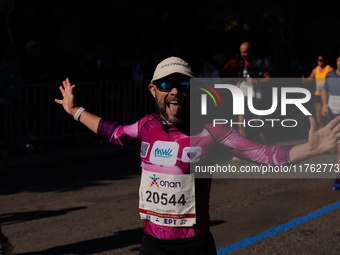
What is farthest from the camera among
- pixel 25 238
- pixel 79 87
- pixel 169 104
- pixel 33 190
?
pixel 79 87

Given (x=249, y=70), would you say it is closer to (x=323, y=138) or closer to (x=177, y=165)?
(x=177, y=165)

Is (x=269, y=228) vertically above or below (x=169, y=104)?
below

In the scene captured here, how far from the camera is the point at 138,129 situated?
4785 mm

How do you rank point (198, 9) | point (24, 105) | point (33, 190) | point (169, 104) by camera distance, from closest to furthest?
point (169, 104)
point (33, 190)
point (24, 105)
point (198, 9)

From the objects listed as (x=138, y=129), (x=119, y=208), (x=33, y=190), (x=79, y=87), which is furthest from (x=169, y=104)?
(x=79, y=87)

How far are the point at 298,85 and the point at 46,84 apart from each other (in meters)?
13.9

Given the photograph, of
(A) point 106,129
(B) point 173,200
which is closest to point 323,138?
(B) point 173,200

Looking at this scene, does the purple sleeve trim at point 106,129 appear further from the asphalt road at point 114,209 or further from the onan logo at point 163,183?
the asphalt road at point 114,209

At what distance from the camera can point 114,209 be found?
9.07 m

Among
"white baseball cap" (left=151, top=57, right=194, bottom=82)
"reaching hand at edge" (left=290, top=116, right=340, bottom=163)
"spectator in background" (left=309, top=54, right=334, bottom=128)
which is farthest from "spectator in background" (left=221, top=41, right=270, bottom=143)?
"reaching hand at edge" (left=290, top=116, right=340, bottom=163)

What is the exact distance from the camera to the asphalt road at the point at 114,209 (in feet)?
24.8

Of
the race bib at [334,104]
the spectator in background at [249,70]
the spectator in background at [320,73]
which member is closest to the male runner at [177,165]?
the race bib at [334,104]

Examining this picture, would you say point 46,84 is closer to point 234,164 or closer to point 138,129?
point 234,164

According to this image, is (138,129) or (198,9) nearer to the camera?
(138,129)
